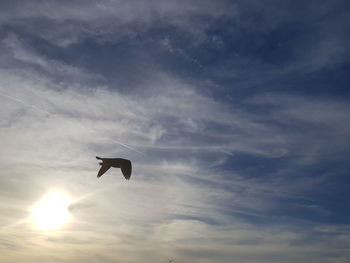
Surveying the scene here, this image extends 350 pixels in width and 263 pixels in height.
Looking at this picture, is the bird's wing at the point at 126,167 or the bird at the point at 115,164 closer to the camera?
the bird's wing at the point at 126,167

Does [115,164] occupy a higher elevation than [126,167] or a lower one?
higher

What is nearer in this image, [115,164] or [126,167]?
[126,167]

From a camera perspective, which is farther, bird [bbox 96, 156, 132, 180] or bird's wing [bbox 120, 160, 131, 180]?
bird [bbox 96, 156, 132, 180]

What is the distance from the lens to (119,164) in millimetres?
32312
